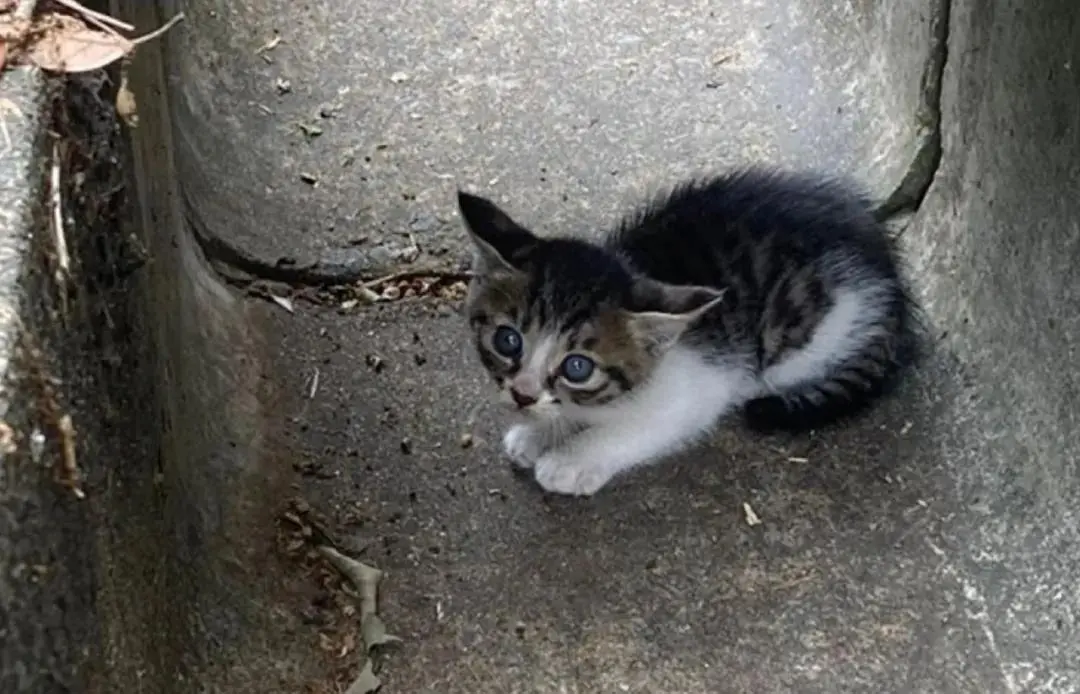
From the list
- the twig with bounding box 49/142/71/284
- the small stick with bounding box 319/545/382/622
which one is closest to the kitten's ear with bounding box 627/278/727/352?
the small stick with bounding box 319/545/382/622

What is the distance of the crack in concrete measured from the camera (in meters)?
2.57

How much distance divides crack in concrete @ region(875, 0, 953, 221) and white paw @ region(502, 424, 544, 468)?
73 cm

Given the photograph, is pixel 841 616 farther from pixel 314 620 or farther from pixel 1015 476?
pixel 314 620

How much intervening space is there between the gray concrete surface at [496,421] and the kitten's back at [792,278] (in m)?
0.09

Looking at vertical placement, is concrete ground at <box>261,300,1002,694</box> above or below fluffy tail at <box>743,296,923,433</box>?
below

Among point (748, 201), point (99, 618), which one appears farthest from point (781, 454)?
point (99, 618)

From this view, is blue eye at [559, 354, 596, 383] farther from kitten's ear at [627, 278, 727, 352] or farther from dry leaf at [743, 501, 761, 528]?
dry leaf at [743, 501, 761, 528]

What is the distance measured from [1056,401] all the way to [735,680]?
2.00ft

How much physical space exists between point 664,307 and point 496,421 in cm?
52

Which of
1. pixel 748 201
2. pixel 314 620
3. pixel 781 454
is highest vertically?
pixel 748 201

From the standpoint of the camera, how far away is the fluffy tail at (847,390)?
8.12 ft

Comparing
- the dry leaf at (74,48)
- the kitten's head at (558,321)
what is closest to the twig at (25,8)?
the dry leaf at (74,48)

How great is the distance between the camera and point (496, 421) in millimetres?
2574

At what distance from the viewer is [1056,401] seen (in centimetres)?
219
